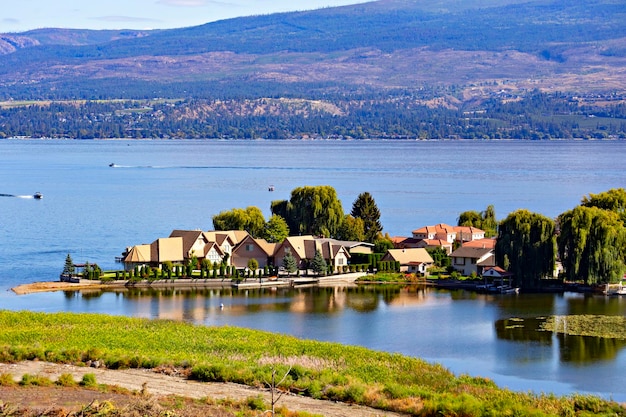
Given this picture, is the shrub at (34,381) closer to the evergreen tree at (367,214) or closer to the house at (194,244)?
the house at (194,244)

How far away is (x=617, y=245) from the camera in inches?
1668

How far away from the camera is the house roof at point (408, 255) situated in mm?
47156

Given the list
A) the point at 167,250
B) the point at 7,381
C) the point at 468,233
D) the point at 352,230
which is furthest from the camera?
the point at 468,233

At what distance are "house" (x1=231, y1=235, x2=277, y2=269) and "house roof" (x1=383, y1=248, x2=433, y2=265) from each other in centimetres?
483

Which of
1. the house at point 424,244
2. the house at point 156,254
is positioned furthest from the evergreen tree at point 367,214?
the house at point 156,254

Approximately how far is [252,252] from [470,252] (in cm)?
884

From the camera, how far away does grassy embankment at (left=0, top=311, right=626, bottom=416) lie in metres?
20.1

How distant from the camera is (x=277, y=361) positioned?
964 inches

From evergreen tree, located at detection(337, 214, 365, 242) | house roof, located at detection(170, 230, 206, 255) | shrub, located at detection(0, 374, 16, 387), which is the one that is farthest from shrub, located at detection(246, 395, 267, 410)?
evergreen tree, located at detection(337, 214, 365, 242)

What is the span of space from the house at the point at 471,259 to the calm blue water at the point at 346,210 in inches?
162

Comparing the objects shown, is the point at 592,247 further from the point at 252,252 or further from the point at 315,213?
the point at 315,213

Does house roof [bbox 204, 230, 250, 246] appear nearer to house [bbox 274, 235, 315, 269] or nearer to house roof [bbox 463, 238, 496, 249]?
house [bbox 274, 235, 315, 269]

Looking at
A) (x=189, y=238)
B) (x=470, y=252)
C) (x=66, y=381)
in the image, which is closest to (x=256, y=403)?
(x=66, y=381)

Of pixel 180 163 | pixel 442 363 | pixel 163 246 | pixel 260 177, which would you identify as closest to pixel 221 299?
pixel 163 246
